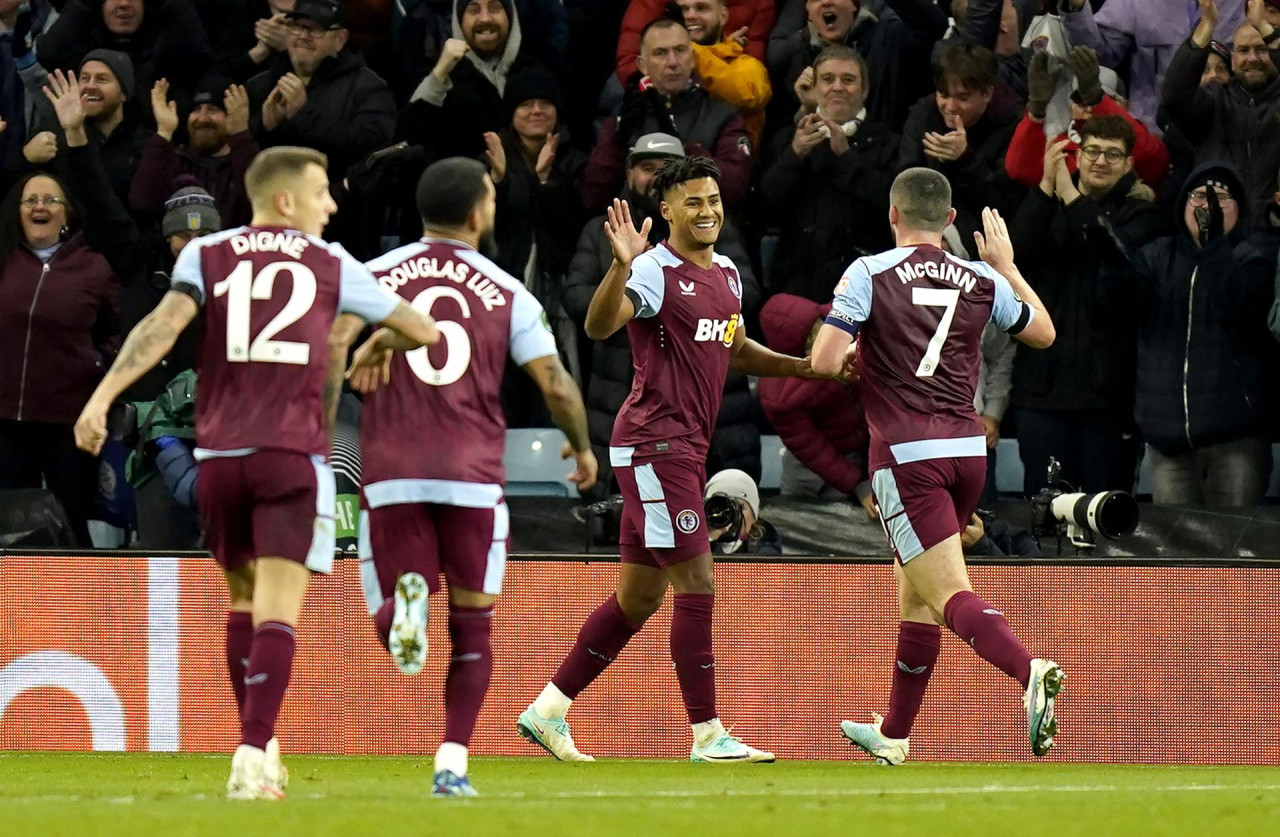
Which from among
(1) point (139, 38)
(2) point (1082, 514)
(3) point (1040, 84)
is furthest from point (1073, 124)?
(1) point (139, 38)

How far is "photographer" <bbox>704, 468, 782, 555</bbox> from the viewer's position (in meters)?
10.5

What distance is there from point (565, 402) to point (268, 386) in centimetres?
107

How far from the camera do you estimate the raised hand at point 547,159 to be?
1265cm

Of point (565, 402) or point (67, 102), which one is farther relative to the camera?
point (67, 102)

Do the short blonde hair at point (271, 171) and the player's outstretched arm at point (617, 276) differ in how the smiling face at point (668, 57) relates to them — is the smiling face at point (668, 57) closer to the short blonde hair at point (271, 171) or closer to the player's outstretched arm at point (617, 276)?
the player's outstretched arm at point (617, 276)

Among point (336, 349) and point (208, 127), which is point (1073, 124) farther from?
point (336, 349)

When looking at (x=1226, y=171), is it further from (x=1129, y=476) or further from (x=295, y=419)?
(x=295, y=419)

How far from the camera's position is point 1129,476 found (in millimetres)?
11945

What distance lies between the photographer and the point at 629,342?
39.2ft

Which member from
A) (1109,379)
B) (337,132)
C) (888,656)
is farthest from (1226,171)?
(337,132)

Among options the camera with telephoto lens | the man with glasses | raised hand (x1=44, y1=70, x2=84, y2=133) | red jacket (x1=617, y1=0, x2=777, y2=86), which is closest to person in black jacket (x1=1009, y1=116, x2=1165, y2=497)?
the man with glasses

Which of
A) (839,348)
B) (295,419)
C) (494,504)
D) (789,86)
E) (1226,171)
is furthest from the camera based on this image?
(789,86)

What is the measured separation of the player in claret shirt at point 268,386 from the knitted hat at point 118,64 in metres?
6.85

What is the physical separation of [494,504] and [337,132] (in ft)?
21.3
